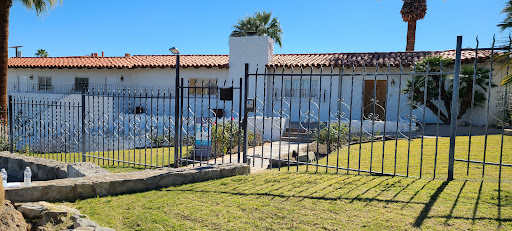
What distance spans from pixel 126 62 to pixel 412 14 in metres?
17.2

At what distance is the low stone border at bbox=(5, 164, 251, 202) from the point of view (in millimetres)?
4770

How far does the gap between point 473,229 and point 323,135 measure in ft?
23.4

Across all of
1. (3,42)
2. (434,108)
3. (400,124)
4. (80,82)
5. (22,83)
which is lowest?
(400,124)

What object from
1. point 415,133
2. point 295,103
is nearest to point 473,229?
point 415,133

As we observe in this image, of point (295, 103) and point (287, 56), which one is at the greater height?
point (287, 56)

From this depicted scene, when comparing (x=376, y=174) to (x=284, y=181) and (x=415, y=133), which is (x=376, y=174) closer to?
(x=284, y=181)

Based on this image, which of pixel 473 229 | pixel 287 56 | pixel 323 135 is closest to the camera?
pixel 473 229

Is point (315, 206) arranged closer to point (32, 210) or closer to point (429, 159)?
point (32, 210)

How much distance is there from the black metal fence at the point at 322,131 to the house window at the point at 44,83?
518 cm

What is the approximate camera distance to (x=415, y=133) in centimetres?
1289

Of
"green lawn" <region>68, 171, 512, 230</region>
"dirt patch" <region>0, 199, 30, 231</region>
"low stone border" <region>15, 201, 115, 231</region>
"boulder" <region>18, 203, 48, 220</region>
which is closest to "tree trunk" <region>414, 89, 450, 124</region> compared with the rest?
"green lawn" <region>68, 171, 512, 230</region>

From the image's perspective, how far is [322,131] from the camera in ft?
36.4

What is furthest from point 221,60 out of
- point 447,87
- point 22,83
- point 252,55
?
point 22,83

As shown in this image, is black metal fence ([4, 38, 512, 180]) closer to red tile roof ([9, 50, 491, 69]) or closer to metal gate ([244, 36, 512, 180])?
metal gate ([244, 36, 512, 180])
